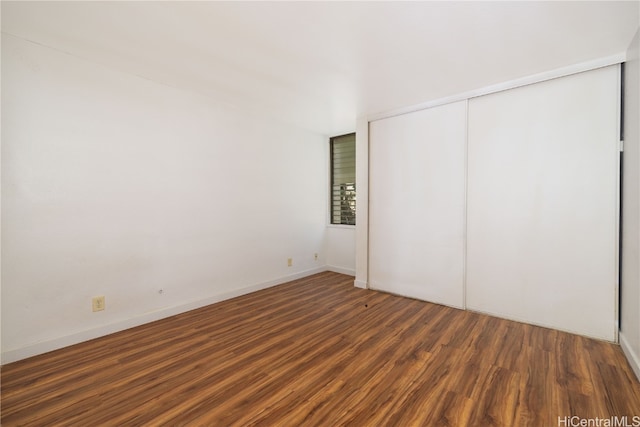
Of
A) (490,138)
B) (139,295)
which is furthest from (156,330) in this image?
(490,138)

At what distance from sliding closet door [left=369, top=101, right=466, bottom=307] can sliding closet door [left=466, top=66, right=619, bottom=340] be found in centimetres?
16

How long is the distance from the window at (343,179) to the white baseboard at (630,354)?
10.7ft

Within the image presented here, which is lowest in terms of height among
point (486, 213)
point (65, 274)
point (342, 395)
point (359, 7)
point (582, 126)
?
point (342, 395)

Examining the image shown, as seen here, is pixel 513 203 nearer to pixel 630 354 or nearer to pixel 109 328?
pixel 630 354

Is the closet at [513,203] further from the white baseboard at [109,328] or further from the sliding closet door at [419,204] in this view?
the white baseboard at [109,328]

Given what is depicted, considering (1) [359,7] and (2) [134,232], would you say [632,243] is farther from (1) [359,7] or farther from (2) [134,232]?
(2) [134,232]

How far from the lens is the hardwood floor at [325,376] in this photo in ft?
5.02

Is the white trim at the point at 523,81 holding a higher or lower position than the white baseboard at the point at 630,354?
higher

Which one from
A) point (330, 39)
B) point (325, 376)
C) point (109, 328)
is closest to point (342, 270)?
point (325, 376)

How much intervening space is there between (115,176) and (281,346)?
218cm

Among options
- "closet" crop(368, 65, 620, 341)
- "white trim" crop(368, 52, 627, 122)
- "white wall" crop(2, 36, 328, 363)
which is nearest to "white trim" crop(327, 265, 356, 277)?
"closet" crop(368, 65, 620, 341)

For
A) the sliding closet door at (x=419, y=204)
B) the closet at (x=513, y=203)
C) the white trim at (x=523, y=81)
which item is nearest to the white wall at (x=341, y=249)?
the sliding closet door at (x=419, y=204)

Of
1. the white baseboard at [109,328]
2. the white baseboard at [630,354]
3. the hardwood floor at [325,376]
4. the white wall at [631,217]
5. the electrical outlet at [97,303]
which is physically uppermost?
the white wall at [631,217]

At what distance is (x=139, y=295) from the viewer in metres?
2.68
